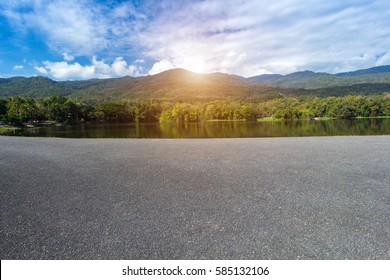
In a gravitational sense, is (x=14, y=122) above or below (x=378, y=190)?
above

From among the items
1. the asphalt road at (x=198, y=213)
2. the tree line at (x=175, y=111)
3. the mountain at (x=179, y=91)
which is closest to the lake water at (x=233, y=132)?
the asphalt road at (x=198, y=213)

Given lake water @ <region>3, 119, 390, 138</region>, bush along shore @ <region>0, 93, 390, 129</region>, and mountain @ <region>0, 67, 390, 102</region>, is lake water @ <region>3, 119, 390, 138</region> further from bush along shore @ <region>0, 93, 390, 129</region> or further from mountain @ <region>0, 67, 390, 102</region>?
mountain @ <region>0, 67, 390, 102</region>

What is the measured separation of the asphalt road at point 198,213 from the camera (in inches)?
127

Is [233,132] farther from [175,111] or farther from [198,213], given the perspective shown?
[175,111]

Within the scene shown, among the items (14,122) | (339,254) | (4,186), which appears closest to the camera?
(339,254)

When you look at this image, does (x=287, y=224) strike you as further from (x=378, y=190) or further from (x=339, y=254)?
(x=378, y=190)

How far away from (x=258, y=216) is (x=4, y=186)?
23.1 feet

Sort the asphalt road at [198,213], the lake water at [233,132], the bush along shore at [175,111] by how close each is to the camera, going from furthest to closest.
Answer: the bush along shore at [175,111], the lake water at [233,132], the asphalt road at [198,213]

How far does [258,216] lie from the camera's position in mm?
4203

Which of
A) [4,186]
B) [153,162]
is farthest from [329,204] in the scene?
[4,186]

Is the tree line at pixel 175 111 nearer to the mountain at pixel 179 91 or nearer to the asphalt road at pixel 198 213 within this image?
the mountain at pixel 179 91

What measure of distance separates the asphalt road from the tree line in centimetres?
6607

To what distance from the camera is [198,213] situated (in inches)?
173

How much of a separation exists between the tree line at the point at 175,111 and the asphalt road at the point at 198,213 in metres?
66.1
